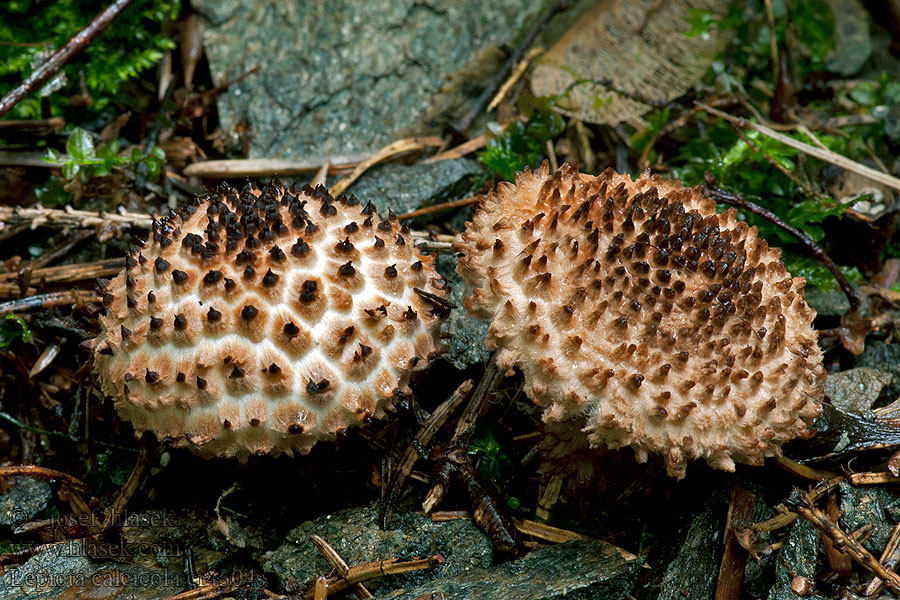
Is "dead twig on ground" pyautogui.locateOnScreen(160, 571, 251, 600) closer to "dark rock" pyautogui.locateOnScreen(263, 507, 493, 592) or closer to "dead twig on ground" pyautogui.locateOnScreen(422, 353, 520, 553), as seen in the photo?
"dark rock" pyautogui.locateOnScreen(263, 507, 493, 592)

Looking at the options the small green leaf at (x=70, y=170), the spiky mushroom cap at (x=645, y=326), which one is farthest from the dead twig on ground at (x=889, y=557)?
the small green leaf at (x=70, y=170)

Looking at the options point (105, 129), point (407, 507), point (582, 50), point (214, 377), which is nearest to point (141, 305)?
point (214, 377)

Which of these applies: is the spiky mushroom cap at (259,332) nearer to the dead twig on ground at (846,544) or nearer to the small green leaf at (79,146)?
the small green leaf at (79,146)

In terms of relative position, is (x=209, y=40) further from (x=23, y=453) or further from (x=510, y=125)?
(x=23, y=453)

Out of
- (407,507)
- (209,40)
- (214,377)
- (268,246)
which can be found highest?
(209,40)

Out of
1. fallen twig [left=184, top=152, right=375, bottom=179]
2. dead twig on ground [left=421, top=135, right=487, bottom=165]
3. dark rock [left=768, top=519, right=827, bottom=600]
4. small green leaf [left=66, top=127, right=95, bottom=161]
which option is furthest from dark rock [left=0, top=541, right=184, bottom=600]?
dead twig on ground [left=421, top=135, right=487, bottom=165]
